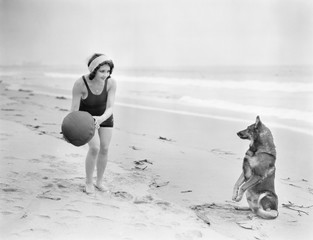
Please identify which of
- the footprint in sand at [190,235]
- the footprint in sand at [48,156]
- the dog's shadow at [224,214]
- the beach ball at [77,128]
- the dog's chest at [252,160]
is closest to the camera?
the footprint in sand at [190,235]

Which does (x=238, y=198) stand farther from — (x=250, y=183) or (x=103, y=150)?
(x=103, y=150)

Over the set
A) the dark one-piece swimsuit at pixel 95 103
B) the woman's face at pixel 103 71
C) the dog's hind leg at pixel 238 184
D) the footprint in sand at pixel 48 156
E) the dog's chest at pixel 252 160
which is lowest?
the footprint in sand at pixel 48 156

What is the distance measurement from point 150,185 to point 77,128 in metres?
0.95

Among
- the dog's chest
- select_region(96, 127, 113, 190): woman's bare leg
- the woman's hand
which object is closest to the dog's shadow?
the dog's chest

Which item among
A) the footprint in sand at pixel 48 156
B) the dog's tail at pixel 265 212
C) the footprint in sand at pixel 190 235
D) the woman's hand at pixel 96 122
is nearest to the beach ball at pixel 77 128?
the woman's hand at pixel 96 122

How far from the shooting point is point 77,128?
97.0 inches

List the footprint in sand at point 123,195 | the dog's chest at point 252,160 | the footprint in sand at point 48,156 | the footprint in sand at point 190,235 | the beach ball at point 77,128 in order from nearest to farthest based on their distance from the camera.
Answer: the footprint in sand at point 190,235, the beach ball at point 77,128, the dog's chest at point 252,160, the footprint in sand at point 123,195, the footprint in sand at point 48,156

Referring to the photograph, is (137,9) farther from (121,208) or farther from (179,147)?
(121,208)

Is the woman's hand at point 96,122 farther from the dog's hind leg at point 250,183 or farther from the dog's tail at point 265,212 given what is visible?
the dog's tail at point 265,212

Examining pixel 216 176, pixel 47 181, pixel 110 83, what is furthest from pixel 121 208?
pixel 216 176

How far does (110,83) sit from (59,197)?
89 cm

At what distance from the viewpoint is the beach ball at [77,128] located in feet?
8.09

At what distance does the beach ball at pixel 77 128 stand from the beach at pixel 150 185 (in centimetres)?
47

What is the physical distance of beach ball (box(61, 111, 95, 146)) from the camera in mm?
2465
